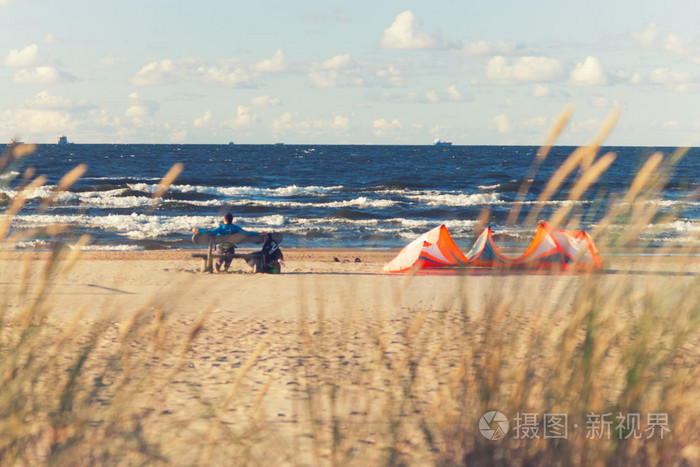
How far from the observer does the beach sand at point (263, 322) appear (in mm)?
2414

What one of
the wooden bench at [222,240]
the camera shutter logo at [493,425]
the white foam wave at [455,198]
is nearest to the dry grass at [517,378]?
the camera shutter logo at [493,425]

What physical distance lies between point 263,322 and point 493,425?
194 inches

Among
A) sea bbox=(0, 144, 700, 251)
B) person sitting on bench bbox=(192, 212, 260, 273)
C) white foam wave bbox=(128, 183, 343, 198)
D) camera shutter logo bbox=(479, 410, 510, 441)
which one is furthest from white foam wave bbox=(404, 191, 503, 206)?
camera shutter logo bbox=(479, 410, 510, 441)

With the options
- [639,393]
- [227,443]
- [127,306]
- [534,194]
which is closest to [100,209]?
[127,306]

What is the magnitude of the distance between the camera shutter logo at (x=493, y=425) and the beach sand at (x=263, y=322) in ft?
0.98

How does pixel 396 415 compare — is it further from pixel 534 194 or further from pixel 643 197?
pixel 534 194

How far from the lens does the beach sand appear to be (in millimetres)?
2414

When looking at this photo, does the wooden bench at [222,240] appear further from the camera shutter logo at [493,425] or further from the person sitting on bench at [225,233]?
the camera shutter logo at [493,425]

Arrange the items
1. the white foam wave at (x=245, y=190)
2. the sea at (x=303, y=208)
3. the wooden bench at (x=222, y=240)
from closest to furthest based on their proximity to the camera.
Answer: the wooden bench at (x=222, y=240) < the sea at (x=303, y=208) < the white foam wave at (x=245, y=190)

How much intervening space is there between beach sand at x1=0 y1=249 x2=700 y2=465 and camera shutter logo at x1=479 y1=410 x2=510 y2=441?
11.7 inches

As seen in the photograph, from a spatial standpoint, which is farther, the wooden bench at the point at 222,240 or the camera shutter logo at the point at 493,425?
the wooden bench at the point at 222,240

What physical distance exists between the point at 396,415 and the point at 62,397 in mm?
1200

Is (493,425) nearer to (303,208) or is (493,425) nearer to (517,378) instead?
(517,378)

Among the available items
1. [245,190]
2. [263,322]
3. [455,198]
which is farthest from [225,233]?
[245,190]
